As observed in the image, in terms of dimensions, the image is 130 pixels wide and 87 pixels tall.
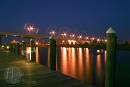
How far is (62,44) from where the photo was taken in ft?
619

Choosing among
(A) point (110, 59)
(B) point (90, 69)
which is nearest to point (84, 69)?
(B) point (90, 69)

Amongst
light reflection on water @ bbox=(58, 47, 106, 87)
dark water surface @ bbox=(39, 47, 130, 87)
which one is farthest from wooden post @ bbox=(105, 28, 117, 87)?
light reflection on water @ bbox=(58, 47, 106, 87)

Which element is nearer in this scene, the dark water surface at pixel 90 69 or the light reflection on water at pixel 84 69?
the dark water surface at pixel 90 69

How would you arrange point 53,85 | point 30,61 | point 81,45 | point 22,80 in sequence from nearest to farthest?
point 53,85, point 22,80, point 30,61, point 81,45

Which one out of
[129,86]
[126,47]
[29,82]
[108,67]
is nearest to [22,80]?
[29,82]

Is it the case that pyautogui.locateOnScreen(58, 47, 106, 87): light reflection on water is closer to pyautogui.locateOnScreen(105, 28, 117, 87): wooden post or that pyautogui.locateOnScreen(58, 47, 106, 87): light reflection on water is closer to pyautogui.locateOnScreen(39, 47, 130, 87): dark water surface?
pyautogui.locateOnScreen(39, 47, 130, 87): dark water surface

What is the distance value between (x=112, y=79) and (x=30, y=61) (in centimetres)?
762

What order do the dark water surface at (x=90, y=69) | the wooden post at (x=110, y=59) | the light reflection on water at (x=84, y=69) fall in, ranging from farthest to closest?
the light reflection on water at (x=84, y=69)
the dark water surface at (x=90, y=69)
the wooden post at (x=110, y=59)

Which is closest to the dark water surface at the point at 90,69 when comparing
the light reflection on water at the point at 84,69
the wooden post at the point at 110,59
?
the light reflection on water at the point at 84,69

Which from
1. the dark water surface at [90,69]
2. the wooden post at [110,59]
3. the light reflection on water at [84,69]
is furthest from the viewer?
the light reflection on water at [84,69]

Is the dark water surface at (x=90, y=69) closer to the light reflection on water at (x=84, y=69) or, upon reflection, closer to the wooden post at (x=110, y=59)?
the light reflection on water at (x=84, y=69)

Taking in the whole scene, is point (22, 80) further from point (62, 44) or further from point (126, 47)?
point (62, 44)

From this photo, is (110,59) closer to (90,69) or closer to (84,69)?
(84,69)

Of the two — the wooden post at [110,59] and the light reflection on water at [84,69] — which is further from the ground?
the wooden post at [110,59]
